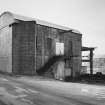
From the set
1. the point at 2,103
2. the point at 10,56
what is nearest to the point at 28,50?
the point at 10,56

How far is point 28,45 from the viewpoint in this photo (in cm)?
1941

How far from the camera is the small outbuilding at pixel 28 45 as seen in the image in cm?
1930

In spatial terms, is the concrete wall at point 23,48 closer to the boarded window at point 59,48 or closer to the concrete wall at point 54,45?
the concrete wall at point 54,45

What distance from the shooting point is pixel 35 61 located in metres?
19.4

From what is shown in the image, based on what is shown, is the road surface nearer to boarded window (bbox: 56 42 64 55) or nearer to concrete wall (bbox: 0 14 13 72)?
concrete wall (bbox: 0 14 13 72)

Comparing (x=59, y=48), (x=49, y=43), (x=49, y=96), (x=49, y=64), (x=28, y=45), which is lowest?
(x=49, y=96)

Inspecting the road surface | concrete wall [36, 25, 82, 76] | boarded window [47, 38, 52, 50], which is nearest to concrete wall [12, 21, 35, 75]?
concrete wall [36, 25, 82, 76]

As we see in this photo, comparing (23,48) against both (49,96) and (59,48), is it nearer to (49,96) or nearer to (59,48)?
(59,48)

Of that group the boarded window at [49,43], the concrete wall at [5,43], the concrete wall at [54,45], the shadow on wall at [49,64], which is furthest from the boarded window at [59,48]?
the concrete wall at [5,43]

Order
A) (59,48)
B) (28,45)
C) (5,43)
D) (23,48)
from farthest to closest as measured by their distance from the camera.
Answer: (59,48) → (5,43) → (23,48) → (28,45)

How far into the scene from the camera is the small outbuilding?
19297 millimetres

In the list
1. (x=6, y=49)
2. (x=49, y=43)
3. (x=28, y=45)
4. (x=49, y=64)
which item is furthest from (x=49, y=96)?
(x=6, y=49)

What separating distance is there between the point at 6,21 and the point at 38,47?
6.87 m

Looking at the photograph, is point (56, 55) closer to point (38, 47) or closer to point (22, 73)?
point (38, 47)
